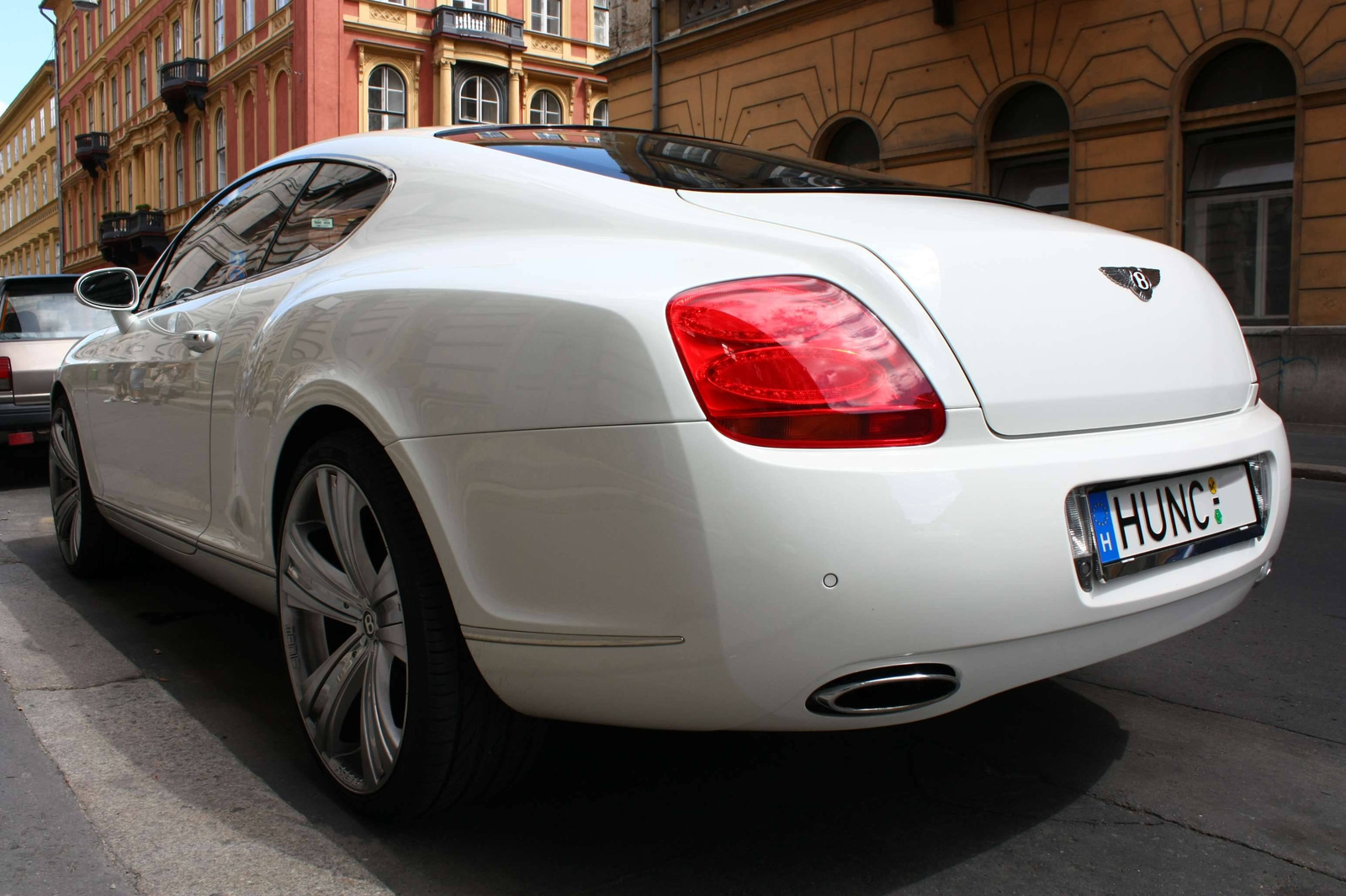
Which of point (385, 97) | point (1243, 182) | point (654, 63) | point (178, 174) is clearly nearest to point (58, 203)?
point (178, 174)

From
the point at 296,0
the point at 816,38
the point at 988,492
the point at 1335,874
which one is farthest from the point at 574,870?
the point at 296,0

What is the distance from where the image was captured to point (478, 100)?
115 ft

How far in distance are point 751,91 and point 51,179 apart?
5567 cm

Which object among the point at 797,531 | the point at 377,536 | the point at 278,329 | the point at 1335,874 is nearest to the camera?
the point at 797,531

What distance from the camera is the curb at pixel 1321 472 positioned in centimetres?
814

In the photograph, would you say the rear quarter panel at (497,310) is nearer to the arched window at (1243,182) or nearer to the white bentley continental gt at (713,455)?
the white bentley continental gt at (713,455)

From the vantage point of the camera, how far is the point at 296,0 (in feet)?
106

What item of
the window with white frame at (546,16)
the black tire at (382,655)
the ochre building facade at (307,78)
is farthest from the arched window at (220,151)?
the black tire at (382,655)

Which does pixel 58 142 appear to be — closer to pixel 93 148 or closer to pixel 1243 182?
pixel 93 148

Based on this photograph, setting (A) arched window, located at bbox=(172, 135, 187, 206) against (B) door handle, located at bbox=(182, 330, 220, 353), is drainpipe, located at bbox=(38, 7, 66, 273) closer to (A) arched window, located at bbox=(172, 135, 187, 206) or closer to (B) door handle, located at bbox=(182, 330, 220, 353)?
(A) arched window, located at bbox=(172, 135, 187, 206)

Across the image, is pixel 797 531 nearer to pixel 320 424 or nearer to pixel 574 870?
pixel 574 870

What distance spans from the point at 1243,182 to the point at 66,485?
11.6 meters

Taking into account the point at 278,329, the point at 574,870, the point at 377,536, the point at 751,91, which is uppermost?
the point at 751,91

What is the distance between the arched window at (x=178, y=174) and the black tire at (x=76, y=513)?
41.1m
